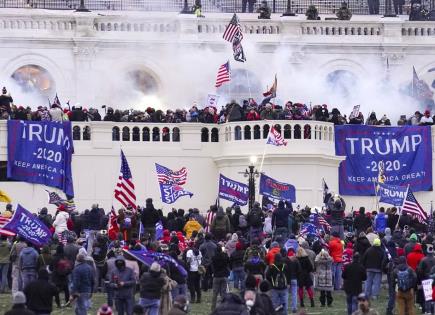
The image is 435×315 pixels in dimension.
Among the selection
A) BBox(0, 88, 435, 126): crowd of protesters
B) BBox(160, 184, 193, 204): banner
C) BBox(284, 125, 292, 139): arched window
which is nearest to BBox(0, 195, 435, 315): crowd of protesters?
BBox(160, 184, 193, 204): banner

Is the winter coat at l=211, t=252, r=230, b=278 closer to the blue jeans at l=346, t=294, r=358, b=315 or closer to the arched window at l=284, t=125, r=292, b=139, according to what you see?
the blue jeans at l=346, t=294, r=358, b=315

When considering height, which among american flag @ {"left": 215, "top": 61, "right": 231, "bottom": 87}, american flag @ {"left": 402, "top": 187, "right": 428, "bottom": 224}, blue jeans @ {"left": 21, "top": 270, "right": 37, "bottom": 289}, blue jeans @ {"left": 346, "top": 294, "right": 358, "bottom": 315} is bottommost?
blue jeans @ {"left": 346, "top": 294, "right": 358, "bottom": 315}

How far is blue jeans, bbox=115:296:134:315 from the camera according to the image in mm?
40656

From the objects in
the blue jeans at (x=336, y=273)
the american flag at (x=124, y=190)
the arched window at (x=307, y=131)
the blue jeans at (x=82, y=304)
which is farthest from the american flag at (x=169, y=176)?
the blue jeans at (x=82, y=304)

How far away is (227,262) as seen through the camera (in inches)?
1708

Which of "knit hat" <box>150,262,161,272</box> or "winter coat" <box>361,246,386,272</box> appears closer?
"knit hat" <box>150,262,161,272</box>

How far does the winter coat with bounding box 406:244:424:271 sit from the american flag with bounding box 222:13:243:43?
22.0 meters

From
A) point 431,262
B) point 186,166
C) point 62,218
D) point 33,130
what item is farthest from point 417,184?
point 431,262

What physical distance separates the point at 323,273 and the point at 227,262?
283 cm

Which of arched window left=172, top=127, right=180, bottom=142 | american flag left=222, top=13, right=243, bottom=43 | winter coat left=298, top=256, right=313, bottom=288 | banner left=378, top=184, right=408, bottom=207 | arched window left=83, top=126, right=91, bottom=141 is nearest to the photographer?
winter coat left=298, top=256, right=313, bottom=288

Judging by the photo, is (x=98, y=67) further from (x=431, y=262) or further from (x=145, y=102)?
(x=431, y=262)

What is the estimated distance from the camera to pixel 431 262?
42.7 metres

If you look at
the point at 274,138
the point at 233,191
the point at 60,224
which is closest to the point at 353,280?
the point at 60,224

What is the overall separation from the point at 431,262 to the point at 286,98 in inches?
1107
